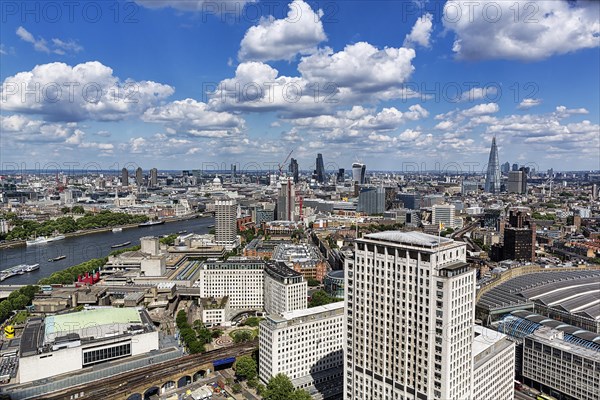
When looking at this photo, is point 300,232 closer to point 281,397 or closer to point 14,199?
point 281,397

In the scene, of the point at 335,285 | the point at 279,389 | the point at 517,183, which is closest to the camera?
the point at 279,389

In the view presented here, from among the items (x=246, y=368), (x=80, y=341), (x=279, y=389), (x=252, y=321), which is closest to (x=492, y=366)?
(x=279, y=389)

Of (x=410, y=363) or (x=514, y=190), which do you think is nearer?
(x=410, y=363)

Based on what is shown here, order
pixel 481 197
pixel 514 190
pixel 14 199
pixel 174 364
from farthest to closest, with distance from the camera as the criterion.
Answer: pixel 514 190, pixel 481 197, pixel 14 199, pixel 174 364

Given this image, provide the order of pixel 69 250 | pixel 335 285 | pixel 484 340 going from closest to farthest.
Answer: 1. pixel 484 340
2. pixel 335 285
3. pixel 69 250

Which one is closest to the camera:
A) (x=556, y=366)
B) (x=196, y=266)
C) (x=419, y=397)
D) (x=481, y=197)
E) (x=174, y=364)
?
(x=419, y=397)

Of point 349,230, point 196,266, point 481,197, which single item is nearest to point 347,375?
point 196,266

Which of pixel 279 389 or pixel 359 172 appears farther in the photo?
pixel 359 172

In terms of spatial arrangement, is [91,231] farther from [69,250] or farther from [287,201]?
[287,201]
